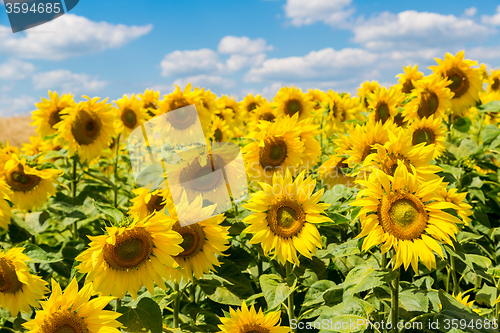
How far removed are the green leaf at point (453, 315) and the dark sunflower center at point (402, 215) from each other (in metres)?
0.59

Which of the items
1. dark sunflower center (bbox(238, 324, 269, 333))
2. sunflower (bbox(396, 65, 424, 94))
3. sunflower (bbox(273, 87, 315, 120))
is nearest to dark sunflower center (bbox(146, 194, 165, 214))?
dark sunflower center (bbox(238, 324, 269, 333))

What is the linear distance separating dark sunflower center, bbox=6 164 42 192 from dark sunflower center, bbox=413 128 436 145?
3.79 m

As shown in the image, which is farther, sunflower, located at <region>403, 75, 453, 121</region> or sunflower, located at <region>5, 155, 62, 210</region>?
sunflower, located at <region>403, 75, 453, 121</region>

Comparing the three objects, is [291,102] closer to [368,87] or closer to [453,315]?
[368,87]

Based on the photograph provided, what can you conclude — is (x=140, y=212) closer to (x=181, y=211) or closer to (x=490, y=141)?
(x=181, y=211)

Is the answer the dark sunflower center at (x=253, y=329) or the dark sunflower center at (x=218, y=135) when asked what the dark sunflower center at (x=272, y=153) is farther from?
the dark sunflower center at (x=218, y=135)

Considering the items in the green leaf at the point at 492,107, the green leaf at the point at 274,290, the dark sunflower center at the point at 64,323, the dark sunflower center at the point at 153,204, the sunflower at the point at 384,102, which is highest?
the sunflower at the point at 384,102

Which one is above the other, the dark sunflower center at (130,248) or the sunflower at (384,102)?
the sunflower at (384,102)

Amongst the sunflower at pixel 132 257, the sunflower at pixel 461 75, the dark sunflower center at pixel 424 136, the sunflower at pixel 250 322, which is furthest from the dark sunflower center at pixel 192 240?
the sunflower at pixel 461 75

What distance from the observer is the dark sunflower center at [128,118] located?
552 centimetres

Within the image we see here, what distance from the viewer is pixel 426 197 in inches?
89.6

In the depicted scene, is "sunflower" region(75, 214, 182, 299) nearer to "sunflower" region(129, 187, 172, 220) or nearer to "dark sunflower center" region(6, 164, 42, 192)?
"sunflower" region(129, 187, 172, 220)

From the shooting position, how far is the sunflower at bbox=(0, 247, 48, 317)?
2.79 m

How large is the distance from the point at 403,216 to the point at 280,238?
847mm
